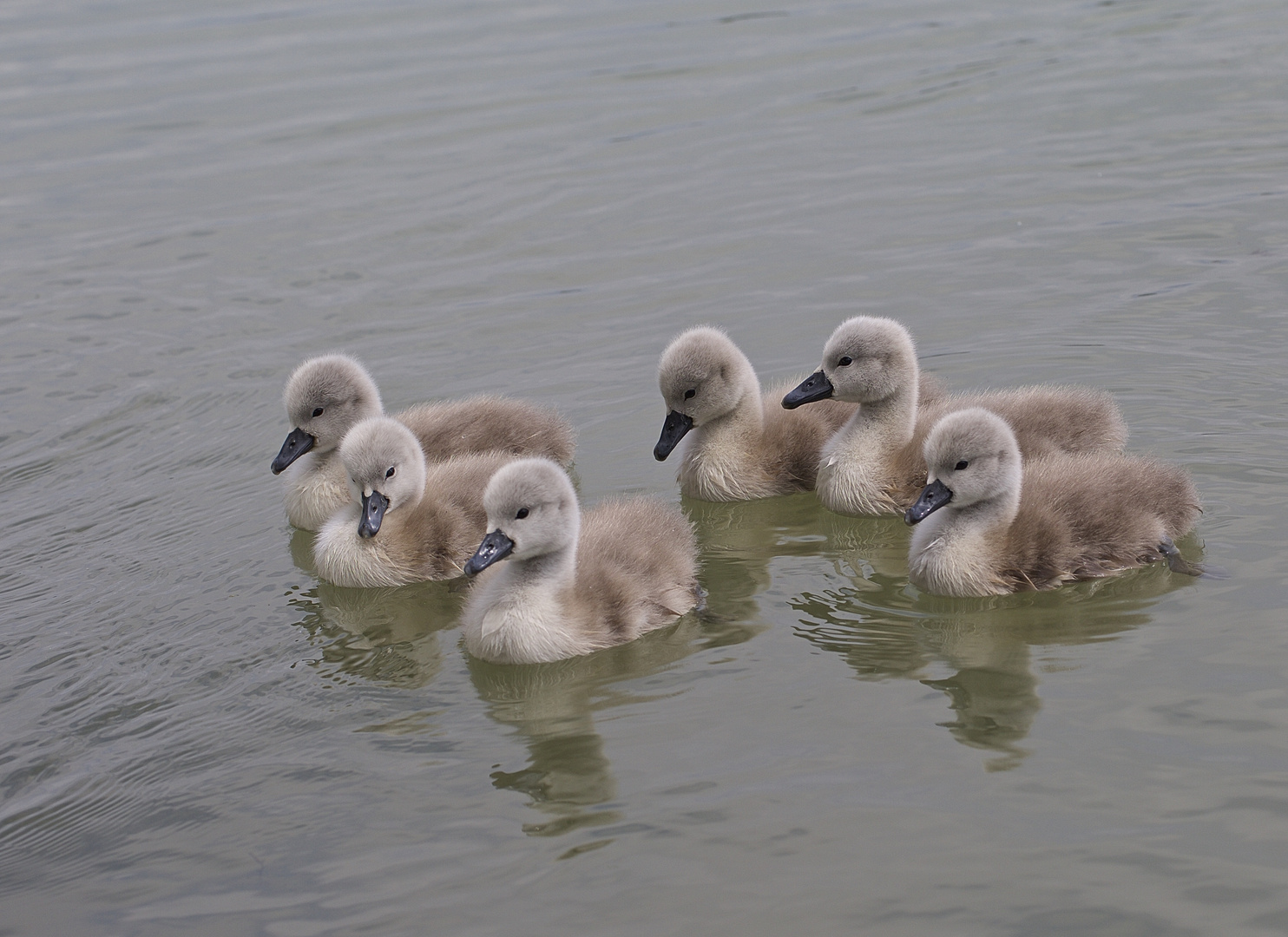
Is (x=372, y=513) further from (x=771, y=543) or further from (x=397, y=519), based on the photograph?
(x=771, y=543)

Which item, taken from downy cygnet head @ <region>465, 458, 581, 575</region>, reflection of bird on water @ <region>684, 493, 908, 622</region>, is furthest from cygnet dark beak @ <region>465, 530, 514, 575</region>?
reflection of bird on water @ <region>684, 493, 908, 622</region>

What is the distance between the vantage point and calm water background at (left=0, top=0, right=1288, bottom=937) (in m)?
4.67

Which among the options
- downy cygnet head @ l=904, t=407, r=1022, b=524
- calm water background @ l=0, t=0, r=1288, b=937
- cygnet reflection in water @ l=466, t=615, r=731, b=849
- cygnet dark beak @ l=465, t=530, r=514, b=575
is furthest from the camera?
downy cygnet head @ l=904, t=407, r=1022, b=524

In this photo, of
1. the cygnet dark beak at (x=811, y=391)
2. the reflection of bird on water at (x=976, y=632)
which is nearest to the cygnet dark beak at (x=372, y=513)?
the reflection of bird on water at (x=976, y=632)

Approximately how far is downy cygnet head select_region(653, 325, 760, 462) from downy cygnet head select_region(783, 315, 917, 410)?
404 mm

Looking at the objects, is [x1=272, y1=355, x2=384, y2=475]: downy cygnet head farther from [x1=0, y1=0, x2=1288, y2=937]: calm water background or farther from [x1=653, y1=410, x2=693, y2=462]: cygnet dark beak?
[x1=653, y1=410, x2=693, y2=462]: cygnet dark beak

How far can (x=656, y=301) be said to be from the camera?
1013 centimetres

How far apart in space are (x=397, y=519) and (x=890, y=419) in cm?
244

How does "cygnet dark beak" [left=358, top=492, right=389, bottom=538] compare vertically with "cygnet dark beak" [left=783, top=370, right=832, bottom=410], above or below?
below

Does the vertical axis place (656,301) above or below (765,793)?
above

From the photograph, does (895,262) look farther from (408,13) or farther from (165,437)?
(408,13)

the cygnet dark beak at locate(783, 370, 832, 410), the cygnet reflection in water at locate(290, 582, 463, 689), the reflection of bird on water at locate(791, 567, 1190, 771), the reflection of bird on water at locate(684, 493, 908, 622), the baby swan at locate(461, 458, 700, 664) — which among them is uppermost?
the cygnet dark beak at locate(783, 370, 832, 410)

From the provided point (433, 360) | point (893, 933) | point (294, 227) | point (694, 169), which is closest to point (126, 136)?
point (294, 227)

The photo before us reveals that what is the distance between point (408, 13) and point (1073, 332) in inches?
494
